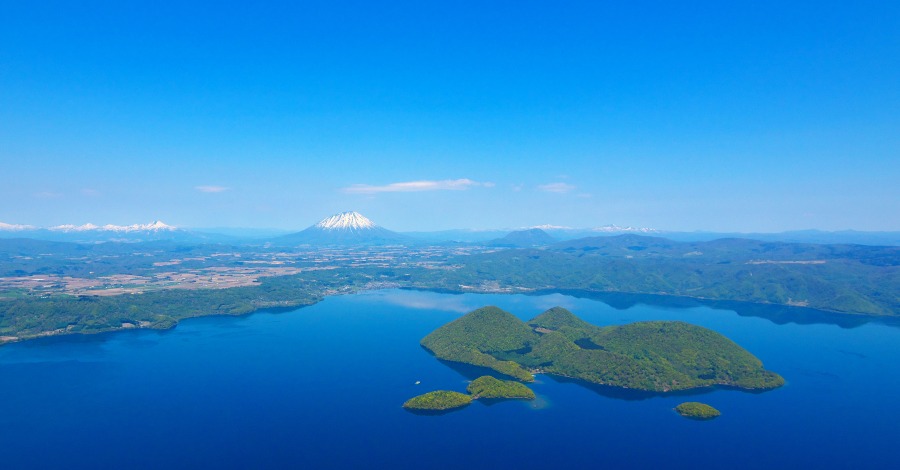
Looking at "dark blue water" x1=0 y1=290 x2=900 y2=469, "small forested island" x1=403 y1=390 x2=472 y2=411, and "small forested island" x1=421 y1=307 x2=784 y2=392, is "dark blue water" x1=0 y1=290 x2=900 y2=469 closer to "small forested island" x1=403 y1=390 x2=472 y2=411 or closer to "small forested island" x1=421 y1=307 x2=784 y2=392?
"small forested island" x1=403 y1=390 x2=472 y2=411

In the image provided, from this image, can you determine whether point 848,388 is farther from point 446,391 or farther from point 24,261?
point 24,261

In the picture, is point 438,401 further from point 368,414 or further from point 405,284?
point 405,284

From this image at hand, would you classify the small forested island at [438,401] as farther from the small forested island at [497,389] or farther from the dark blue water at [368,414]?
the small forested island at [497,389]

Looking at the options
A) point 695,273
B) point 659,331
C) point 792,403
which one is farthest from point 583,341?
point 695,273

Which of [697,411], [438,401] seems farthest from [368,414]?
[697,411]

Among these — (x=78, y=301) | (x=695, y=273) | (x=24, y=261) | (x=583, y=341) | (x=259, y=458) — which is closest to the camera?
(x=259, y=458)

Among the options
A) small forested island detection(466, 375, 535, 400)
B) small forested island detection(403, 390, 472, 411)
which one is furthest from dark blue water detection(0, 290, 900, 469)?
small forested island detection(466, 375, 535, 400)
